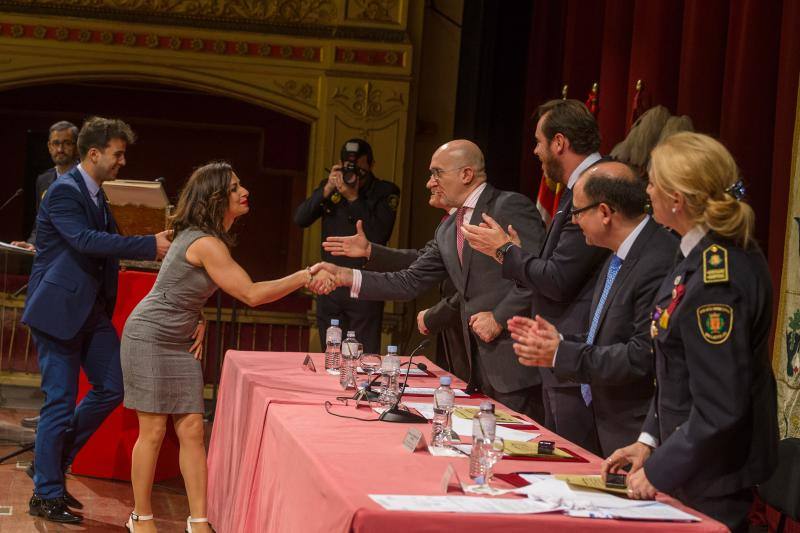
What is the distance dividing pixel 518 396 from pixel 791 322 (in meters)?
1.06

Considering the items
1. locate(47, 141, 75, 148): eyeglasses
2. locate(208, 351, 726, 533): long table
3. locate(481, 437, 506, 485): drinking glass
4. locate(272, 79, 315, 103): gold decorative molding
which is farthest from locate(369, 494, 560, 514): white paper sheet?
locate(272, 79, 315, 103): gold decorative molding

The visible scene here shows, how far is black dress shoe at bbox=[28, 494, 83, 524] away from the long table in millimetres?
595

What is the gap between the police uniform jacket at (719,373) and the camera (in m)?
2.08

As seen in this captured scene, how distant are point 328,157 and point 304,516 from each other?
5.40 meters

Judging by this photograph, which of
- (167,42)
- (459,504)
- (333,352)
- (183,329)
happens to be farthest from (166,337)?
(167,42)

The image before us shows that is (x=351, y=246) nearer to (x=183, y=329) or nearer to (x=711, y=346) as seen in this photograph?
(x=183, y=329)

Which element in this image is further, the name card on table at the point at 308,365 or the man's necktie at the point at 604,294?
the name card on table at the point at 308,365

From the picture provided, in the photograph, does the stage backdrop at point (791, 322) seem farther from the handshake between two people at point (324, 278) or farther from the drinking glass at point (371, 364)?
the handshake between two people at point (324, 278)

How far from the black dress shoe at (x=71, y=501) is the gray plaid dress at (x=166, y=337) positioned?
79 centimetres

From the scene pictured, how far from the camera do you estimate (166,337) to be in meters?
3.69

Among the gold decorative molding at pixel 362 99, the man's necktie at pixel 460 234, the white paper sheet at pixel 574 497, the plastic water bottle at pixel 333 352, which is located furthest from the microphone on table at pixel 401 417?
the gold decorative molding at pixel 362 99

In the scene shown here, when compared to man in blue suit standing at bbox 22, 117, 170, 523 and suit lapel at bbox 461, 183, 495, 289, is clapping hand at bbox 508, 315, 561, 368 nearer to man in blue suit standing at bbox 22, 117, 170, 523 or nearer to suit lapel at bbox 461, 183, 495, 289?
suit lapel at bbox 461, 183, 495, 289

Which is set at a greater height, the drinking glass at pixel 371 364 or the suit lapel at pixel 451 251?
the suit lapel at pixel 451 251

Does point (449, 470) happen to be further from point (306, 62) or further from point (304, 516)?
point (306, 62)
